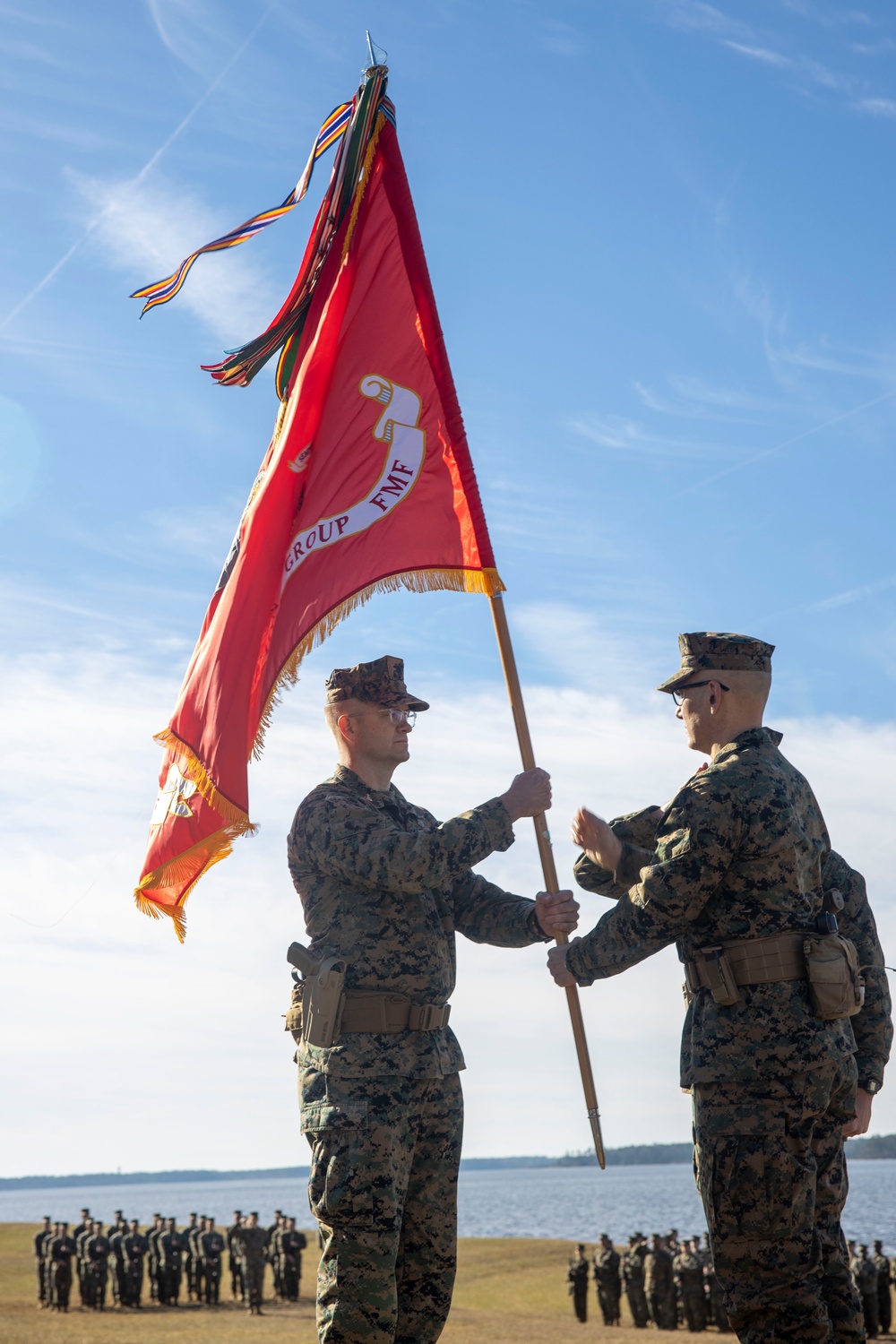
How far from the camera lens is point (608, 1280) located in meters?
35.2

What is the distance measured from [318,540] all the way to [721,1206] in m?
3.65

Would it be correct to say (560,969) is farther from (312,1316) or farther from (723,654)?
(312,1316)

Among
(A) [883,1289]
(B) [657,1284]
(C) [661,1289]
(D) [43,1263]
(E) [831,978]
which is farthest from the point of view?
(D) [43,1263]

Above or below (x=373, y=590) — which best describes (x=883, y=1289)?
below

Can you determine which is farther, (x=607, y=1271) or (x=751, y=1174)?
(x=607, y=1271)

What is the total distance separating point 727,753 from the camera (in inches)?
215

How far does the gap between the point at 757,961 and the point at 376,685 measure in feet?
7.38

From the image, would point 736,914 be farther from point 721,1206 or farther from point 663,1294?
point 663,1294

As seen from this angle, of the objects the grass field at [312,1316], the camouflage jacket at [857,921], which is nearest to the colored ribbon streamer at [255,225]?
the camouflage jacket at [857,921]

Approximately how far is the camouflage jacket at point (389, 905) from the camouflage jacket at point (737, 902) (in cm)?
79

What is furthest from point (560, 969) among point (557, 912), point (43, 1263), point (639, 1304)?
point (43, 1263)

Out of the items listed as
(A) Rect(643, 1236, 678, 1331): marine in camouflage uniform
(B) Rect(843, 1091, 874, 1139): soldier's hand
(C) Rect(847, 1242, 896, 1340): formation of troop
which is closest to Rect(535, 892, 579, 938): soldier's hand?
(B) Rect(843, 1091, 874, 1139): soldier's hand

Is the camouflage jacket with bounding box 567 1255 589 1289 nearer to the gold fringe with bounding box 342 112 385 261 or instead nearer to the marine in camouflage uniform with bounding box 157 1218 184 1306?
the marine in camouflage uniform with bounding box 157 1218 184 1306

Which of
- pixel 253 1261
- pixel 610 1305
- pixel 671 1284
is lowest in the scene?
pixel 610 1305
